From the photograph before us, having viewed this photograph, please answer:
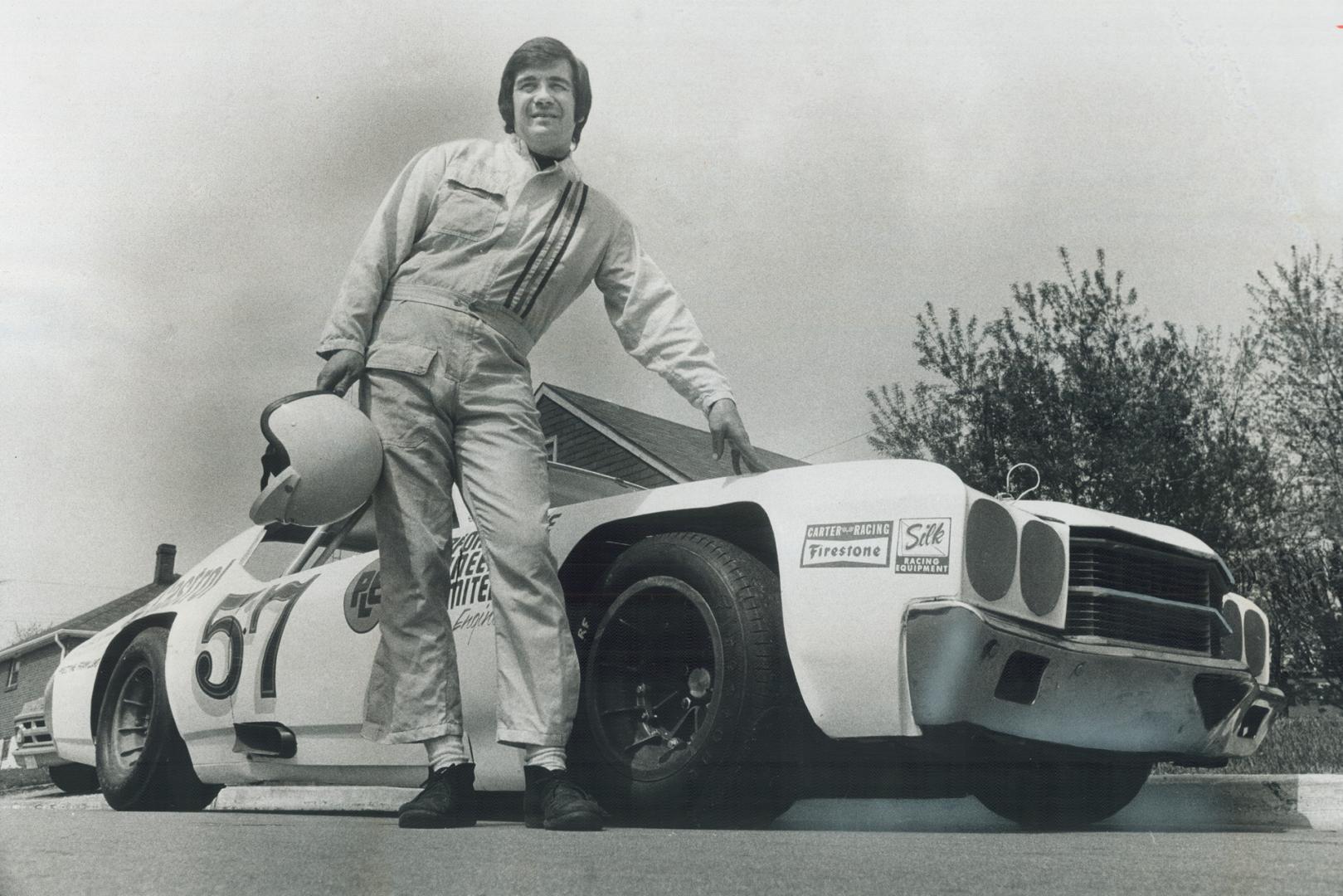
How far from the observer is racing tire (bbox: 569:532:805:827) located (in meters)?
2.80

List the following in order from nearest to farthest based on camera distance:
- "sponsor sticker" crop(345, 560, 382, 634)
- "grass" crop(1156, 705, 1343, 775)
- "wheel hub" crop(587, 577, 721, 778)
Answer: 1. "wheel hub" crop(587, 577, 721, 778)
2. "sponsor sticker" crop(345, 560, 382, 634)
3. "grass" crop(1156, 705, 1343, 775)

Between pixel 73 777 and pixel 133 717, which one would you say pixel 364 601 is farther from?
pixel 73 777

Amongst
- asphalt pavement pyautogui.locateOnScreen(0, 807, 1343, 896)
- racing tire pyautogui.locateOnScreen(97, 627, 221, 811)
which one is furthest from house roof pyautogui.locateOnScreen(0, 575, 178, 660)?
asphalt pavement pyautogui.locateOnScreen(0, 807, 1343, 896)

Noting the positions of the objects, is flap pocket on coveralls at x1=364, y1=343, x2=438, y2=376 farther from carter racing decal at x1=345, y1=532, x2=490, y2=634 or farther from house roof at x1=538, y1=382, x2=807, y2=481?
house roof at x1=538, y1=382, x2=807, y2=481

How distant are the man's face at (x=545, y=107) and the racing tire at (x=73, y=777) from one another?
395 cm

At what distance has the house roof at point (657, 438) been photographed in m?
13.3

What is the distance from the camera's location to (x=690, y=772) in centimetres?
283

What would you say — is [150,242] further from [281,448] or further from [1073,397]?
[1073,397]

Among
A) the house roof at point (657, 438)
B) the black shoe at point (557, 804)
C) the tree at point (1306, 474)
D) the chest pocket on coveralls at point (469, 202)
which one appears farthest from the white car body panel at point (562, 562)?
the house roof at point (657, 438)

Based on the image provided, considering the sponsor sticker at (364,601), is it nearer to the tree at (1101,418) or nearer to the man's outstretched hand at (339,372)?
the man's outstretched hand at (339,372)

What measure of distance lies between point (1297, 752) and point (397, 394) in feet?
17.7

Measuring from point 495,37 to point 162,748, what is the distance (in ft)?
8.82

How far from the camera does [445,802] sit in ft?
9.41

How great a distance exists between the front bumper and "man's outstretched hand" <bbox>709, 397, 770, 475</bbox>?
779mm
